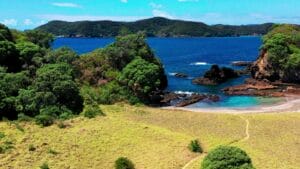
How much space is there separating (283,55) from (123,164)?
72.9 metres

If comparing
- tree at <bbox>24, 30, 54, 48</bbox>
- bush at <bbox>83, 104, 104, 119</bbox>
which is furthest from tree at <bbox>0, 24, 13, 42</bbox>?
bush at <bbox>83, 104, 104, 119</bbox>

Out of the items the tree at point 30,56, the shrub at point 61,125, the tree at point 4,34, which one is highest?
the tree at point 4,34

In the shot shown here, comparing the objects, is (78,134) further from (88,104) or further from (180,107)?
(180,107)

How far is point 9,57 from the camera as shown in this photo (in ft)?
257

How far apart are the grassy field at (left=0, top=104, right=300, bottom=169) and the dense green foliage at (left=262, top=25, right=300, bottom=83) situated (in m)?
41.8

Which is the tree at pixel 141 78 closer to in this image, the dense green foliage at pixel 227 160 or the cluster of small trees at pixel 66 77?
the cluster of small trees at pixel 66 77

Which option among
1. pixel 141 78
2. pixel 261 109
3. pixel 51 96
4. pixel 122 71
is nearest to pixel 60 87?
pixel 51 96

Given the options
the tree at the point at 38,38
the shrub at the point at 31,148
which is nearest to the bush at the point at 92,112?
the shrub at the point at 31,148

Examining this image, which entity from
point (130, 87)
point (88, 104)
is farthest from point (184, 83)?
point (88, 104)

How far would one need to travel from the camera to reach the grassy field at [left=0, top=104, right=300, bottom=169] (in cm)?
4284

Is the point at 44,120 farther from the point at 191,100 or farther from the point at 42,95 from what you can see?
the point at 191,100

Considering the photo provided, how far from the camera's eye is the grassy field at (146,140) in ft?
141

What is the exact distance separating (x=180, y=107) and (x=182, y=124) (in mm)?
22240

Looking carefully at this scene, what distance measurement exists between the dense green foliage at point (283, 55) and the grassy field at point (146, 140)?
4175cm
